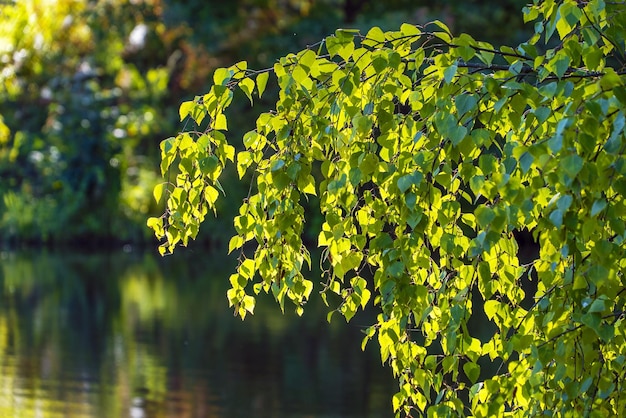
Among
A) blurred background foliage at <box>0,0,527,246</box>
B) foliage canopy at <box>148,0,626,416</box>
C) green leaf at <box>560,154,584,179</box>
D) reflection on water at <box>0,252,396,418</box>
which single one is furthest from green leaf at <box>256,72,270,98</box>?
blurred background foliage at <box>0,0,527,246</box>

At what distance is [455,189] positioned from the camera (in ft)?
8.43

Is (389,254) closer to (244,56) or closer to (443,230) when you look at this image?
(443,230)

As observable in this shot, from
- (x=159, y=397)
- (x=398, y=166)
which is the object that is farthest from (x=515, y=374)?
(x=159, y=397)

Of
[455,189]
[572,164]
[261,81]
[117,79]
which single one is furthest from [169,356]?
[117,79]

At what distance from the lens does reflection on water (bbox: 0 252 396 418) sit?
7270mm

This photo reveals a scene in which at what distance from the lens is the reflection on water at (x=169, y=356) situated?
7.27 meters

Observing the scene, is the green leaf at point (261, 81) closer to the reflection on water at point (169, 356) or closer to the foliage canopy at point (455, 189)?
the foliage canopy at point (455, 189)

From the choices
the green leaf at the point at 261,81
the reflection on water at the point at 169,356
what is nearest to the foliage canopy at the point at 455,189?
the green leaf at the point at 261,81

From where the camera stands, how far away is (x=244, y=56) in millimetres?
21312

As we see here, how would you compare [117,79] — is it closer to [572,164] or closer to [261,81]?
[261,81]

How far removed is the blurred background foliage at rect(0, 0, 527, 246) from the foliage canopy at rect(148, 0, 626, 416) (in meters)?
16.3

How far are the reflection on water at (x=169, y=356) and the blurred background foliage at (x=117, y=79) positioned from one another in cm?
542

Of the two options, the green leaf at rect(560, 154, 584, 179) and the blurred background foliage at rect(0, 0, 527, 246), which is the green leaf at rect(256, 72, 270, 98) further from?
the blurred background foliage at rect(0, 0, 527, 246)

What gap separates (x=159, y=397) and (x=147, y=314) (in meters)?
3.76
